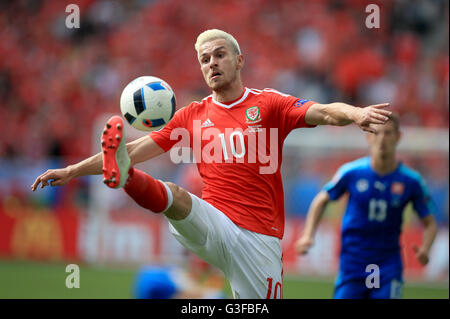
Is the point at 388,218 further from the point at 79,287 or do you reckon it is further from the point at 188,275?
the point at 79,287

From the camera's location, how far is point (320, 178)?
13805mm

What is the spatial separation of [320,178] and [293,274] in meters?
2.10

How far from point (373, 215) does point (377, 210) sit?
Result: 67mm

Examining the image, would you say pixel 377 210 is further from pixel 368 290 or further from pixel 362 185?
pixel 368 290

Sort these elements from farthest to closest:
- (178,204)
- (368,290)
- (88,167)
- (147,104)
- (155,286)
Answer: (155,286)
(368,290)
(88,167)
(147,104)
(178,204)

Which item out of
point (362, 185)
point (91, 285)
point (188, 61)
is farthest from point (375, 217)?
point (188, 61)

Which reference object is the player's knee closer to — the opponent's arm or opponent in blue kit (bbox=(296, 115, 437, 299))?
opponent in blue kit (bbox=(296, 115, 437, 299))

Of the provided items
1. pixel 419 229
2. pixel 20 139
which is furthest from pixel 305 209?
pixel 20 139

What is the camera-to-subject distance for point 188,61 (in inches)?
695

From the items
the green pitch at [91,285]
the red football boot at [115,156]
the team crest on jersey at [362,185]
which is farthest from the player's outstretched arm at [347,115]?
the green pitch at [91,285]

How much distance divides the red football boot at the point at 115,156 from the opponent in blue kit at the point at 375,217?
2.89 metres

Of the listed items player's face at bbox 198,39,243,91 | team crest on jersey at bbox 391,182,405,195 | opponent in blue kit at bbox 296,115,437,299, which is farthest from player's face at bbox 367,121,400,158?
player's face at bbox 198,39,243,91

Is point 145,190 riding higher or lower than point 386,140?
lower

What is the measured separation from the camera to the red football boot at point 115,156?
14.2 feet
